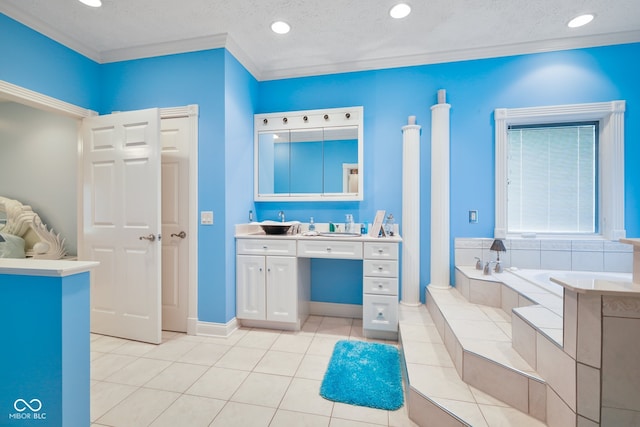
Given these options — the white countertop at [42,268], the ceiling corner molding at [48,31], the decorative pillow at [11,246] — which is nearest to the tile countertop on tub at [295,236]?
the white countertop at [42,268]

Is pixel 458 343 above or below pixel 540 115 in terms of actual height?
below

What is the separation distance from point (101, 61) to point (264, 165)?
1.86 metres

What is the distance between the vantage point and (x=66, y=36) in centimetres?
238

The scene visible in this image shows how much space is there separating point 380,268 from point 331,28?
210 cm

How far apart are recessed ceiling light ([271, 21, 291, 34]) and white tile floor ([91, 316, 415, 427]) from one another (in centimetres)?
268

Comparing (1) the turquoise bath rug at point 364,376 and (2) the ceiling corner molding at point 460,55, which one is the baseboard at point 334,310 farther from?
(2) the ceiling corner molding at point 460,55

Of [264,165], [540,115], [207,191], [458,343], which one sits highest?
[540,115]

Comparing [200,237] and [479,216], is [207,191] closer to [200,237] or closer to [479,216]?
[200,237]

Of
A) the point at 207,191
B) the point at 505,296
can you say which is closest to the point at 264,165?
Result: the point at 207,191

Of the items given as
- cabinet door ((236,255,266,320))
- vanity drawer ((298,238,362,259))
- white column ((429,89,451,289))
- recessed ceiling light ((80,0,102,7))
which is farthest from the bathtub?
recessed ceiling light ((80,0,102,7))

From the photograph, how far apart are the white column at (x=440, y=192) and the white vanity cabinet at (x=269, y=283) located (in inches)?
53.4

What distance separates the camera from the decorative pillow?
2.84m

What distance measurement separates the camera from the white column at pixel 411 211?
2658mm

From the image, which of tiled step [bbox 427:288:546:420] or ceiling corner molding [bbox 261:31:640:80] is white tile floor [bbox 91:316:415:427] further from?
ceiling corner molding [bbox 261:31:640:80]
